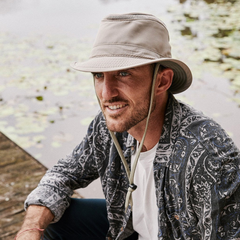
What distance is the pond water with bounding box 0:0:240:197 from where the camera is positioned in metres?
2.96

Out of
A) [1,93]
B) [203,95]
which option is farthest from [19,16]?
[203,95]

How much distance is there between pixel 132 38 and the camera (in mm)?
1114

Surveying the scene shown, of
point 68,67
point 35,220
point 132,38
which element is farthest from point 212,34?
point 35,220

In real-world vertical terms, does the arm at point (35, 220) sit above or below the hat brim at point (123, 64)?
below

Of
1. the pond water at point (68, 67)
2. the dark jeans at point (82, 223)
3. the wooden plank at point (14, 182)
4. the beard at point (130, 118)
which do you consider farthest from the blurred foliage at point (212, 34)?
the beard at point (130, 118)

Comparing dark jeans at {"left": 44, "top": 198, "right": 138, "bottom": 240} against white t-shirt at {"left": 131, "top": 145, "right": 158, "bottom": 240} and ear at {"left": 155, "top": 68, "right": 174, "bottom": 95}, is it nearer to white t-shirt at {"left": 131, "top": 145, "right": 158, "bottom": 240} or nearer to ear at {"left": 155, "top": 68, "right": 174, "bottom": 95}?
white t-shirt at {"left": 131, "top": 145, "right": 158, "bottom": 240}

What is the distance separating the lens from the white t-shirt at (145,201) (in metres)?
1.29

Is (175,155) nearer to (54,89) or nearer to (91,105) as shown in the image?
(91,105)

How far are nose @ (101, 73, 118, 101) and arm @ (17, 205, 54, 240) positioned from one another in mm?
534

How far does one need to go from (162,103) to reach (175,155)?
0.67ft

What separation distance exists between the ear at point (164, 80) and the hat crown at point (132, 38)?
62 millimetres

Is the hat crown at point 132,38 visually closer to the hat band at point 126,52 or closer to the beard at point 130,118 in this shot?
the hat band at point 126,52

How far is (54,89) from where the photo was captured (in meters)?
3.66

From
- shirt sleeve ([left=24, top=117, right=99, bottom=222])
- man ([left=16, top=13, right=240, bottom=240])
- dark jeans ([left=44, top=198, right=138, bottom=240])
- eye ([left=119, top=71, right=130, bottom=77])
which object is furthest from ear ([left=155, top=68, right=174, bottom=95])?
dark jeans ([left=44, top=198, right=138, bottom=240])
